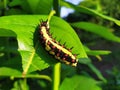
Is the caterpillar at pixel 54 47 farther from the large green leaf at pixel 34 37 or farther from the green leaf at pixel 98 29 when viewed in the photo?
the green leaf at pixel 98 29

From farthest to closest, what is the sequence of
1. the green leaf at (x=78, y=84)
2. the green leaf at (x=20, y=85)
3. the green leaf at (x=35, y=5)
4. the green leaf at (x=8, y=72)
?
the green leaf at (x=20, y=85), the green leaf at (x=78, y=84), the green leaf at (x=8, y=72), the green leaf at (x=35, y=5)

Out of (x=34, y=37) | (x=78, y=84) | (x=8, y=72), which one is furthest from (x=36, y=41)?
(x=78, y=84)

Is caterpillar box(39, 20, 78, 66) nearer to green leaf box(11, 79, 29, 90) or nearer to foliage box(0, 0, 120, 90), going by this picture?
foliage box(0, 0, 120, 90)

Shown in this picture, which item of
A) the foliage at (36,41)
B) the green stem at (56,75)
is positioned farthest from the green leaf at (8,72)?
the green stem at (56,75)

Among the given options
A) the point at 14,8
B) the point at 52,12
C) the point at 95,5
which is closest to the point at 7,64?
the point at 14,8

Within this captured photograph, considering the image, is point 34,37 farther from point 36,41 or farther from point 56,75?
point 56,75

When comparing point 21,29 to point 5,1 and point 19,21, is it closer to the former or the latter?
point 19,21
